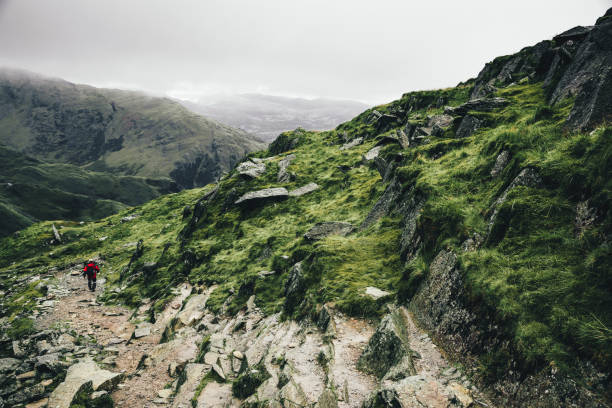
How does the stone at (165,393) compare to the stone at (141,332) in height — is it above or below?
above

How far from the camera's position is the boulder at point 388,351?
7.95 metres

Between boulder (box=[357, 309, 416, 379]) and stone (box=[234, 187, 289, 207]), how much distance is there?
2260cm

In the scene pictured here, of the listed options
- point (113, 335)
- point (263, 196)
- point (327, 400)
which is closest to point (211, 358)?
point (327, 400)

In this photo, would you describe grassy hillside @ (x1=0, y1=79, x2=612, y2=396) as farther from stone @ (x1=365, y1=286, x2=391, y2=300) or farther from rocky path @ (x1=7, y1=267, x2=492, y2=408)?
rocky path @ (x1=7, y1=267, x2=492, y2=408)

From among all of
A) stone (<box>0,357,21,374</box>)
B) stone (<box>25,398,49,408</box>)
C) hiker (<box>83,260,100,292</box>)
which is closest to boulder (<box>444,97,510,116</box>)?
stone (<box>25,398,49,408</box>)

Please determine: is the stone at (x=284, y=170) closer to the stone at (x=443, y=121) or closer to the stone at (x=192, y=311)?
the stone at (x=443, y=121)

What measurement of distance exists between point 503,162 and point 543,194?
3.74 metres

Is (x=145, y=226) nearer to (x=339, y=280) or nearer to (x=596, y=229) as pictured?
(x=339, y=280)

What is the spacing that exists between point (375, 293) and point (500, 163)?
722cm

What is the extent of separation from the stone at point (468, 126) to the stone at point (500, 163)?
26.7 ft

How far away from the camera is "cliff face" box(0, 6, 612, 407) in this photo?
5.97m

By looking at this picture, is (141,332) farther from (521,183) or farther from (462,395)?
(521,183)

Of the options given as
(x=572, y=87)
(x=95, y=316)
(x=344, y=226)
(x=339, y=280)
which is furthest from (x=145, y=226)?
(x=572, y=87)

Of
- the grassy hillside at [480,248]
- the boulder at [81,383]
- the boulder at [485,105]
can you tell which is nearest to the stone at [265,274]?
the grassy hillside at [480,248]
